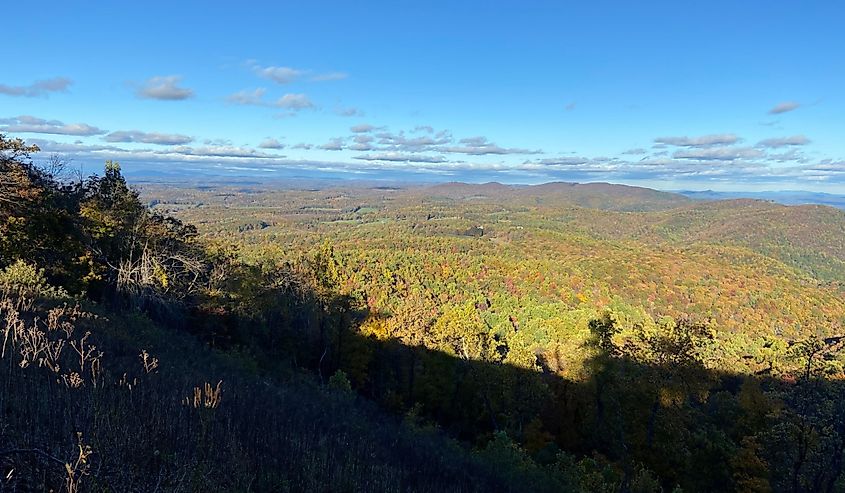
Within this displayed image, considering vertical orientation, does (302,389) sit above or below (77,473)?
below

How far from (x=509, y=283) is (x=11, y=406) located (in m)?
87.6

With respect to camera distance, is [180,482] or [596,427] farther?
[596,427]

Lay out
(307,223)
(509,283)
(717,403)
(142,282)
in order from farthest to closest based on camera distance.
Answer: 1. (307,223)
2. (509,283)
3. (717,403)
4. (142,282)

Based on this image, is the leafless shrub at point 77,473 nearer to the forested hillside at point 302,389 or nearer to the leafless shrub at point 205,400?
the forested hillside at point 302,389

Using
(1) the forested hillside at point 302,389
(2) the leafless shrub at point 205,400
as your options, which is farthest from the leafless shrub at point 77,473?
(2) the leafless shrub at point 205,400

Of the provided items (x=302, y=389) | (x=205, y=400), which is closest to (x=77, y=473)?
(x=205, y=400)

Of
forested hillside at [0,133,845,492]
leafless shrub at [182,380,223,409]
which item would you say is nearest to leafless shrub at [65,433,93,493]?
forested hillside at [0,133,845,492]

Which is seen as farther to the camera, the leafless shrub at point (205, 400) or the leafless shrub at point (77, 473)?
the leafless shrub at point (205, 400)

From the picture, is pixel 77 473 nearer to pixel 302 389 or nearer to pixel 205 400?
pixel 205 400

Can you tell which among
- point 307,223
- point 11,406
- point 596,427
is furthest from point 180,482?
point 307,223

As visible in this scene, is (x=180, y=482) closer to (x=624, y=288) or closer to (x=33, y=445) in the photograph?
(x=33, y=445)

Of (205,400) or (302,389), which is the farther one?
(302,389)

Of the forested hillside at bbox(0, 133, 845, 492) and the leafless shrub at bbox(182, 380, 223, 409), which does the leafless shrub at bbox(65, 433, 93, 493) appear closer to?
the forested hillside at bbox(0, 133, 845, 492)

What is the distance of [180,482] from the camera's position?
111 inches
